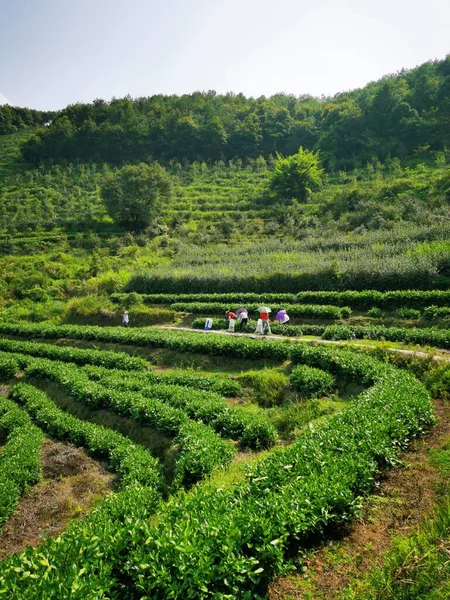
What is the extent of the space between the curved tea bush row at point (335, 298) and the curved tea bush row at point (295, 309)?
1.10m

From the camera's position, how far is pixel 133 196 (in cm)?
5347

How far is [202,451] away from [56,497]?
461 cm

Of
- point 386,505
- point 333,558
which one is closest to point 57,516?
point 333,558

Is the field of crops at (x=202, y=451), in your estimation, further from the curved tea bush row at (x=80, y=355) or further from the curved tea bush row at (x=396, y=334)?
the curved tea bush row at (x=396, y=334)

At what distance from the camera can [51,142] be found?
270ft

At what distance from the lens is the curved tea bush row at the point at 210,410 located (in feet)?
34.8

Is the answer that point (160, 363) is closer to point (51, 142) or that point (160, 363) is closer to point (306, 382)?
point (306, 382)

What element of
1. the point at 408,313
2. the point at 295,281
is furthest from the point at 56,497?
the point at 295,281

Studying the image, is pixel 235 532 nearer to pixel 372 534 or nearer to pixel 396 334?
pixel 372 534

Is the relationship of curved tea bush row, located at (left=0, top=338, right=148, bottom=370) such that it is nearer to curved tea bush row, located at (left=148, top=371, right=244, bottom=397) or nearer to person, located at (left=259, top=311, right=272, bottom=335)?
curved tea bush row, located at (left=148, top=371, right=244, bottom=397)

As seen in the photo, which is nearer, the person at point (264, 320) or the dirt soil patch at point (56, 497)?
the dirt soil patch at point (56, 497)

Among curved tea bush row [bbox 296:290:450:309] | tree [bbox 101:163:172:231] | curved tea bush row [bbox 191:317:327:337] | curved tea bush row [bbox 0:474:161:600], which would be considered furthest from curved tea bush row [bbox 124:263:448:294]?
curved tea bush row [bbox 0:474:161:600]

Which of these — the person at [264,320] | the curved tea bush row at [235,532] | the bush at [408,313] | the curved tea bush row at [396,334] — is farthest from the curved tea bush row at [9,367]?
the bush at [408,313]

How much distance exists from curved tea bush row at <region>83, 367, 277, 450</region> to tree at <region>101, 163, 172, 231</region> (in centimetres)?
4134
